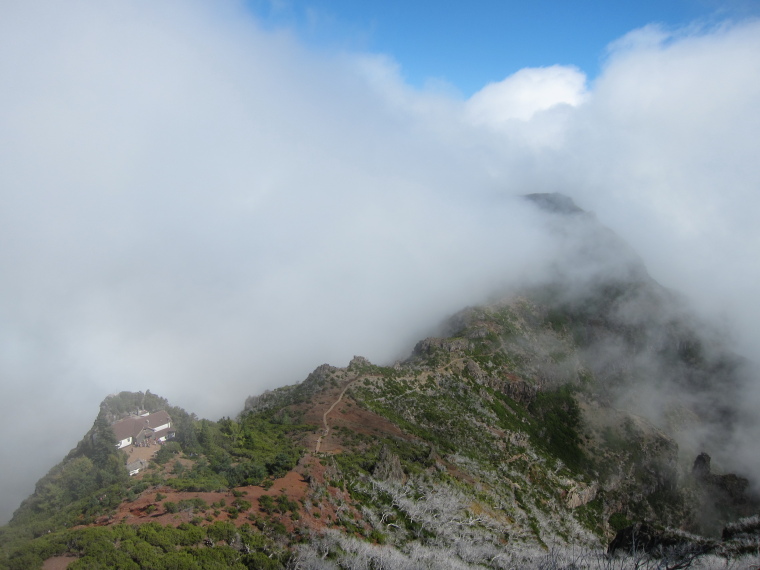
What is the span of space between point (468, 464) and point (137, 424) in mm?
67226

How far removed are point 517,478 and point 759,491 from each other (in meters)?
84.0

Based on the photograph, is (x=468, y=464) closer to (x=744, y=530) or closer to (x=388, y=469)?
(x=388, y=469)

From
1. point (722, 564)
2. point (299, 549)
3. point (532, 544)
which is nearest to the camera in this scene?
point (722, 564)

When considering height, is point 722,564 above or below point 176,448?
below

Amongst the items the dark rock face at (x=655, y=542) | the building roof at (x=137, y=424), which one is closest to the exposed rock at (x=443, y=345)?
the building roof at (x=137, y=424)

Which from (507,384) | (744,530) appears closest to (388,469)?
(744,530)

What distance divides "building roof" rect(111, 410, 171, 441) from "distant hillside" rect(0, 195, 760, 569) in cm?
823

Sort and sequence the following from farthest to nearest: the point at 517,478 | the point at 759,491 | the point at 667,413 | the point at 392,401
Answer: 1. the point at 667,413
2. the point at 759,491
3. the point at 392,401
4. the point at 517,478

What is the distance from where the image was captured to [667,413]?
14000 centimetres

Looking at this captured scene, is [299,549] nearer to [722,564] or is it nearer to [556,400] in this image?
[722,564]

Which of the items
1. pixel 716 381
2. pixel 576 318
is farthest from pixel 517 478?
pixel 716 381

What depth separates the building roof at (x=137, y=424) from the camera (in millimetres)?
80188

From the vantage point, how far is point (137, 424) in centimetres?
8519

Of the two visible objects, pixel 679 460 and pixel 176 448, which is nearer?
pixel 176 448
